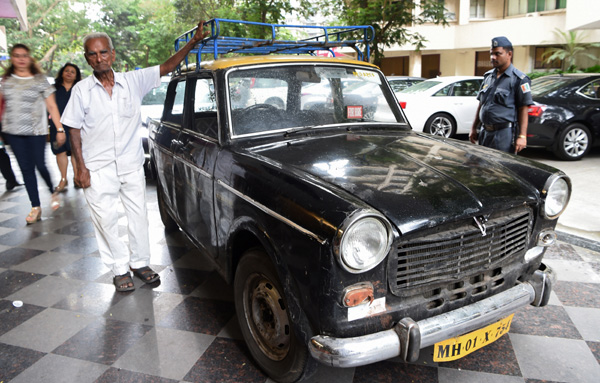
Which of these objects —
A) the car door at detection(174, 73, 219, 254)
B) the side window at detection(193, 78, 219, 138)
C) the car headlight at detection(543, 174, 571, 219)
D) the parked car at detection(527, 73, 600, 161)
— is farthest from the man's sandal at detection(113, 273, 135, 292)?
the parked car at detection(527, 73, 600, 161)

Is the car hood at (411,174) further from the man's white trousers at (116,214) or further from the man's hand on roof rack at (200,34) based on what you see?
the man's white trousers at (116,214)

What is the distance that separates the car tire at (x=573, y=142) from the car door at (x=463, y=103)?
2.16 m

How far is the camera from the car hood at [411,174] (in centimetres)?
217

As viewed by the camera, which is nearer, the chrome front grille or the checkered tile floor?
the chrome front grille

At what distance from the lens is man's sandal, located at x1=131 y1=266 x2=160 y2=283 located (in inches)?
150

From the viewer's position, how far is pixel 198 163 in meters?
3.29

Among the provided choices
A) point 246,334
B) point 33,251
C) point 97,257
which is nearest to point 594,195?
point 246,334

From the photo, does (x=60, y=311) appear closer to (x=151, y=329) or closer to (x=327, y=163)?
(x=151, y=329)

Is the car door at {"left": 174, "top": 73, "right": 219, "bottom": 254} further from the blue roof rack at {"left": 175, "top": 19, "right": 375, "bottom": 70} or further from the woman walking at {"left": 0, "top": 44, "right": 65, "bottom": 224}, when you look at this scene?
the woman walking at {"left": 0, "top": 44, "right": 65, "bottom": 224}

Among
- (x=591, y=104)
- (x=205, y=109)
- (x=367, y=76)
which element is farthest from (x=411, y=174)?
(x=591, y=104)

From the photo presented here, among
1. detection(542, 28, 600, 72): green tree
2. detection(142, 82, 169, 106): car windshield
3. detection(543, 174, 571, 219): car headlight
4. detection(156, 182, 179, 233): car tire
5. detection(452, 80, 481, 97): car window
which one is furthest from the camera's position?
detection(542, 28, 600, 72): green tree

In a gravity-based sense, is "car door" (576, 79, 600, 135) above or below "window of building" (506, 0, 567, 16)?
below

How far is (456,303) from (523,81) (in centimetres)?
309

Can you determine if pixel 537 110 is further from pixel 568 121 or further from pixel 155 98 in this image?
pixel 155 98
